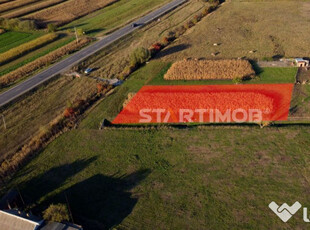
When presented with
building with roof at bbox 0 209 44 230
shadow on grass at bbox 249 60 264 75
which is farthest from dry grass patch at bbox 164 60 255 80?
building with roof at bbox 0 209 44 230

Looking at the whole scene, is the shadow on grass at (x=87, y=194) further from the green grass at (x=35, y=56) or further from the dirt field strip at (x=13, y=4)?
the dirt field strip at (x=13, y=4)

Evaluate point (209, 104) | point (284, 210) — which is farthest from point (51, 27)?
point (284, 210)

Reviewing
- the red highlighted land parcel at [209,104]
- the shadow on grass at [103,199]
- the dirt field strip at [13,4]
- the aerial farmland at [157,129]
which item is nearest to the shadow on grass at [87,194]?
the shadow on grass at [103,199]

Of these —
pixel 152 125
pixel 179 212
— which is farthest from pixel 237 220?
pixel 152 125

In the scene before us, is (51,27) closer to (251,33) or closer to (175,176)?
(251,33)

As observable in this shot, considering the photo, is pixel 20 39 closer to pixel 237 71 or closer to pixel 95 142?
pixel 95 142
